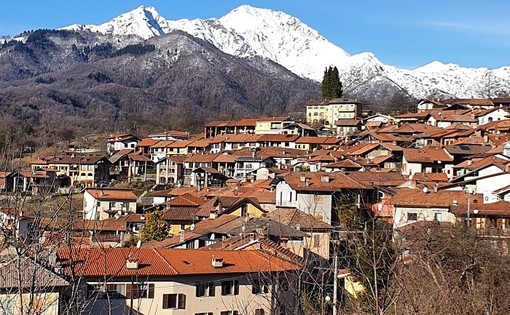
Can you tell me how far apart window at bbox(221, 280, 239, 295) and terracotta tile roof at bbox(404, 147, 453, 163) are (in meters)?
23.6

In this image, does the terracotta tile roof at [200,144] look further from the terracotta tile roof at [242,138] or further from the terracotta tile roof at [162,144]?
the terracotta tile roof at [162,144]

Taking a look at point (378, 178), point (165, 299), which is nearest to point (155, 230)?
point (165, 299)

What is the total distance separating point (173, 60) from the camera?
183 metres

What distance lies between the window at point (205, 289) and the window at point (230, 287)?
25 cm

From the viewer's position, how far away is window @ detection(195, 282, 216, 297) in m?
17.9

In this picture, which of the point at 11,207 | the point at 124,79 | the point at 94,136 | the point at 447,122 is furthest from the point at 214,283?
the point at 124,79

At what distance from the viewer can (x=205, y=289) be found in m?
18.0

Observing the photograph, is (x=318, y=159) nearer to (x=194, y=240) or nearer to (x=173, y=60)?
(x=194, y=240)

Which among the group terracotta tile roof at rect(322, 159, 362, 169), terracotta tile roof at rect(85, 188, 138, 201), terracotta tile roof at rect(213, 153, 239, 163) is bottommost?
terracotta tile roof at rect(85, 188, 138, 201)

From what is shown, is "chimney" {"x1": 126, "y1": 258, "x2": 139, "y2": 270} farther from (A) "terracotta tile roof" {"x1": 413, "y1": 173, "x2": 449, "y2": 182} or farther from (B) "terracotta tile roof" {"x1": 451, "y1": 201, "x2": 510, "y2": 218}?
(A) "terracotta tile roof" {"x1": 413, "y1": 173, "x2": 449, "y2": 182}

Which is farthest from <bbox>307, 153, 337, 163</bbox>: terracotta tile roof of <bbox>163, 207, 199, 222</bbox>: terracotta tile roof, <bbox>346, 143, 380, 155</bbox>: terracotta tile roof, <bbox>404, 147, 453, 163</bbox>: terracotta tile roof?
<bbox>163, 207, 199, 222</bbox>: terracotta tile roof

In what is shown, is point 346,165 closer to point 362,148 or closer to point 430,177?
point 430,177

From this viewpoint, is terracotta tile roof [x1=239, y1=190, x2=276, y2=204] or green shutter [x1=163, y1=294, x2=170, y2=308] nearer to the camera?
green shutter [x1=163, y1=294, x2=170, y2=308]

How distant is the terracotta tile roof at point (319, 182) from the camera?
3150cm
